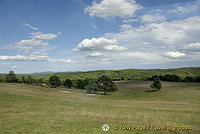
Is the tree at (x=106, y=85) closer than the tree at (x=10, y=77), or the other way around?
the tree at (x=106, y=85)

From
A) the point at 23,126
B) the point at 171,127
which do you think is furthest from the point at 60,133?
the point at 171,127

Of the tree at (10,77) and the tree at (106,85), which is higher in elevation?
the tree at (10,77)

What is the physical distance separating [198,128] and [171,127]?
3047mm

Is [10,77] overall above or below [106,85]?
above

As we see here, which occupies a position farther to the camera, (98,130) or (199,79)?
(199,79)

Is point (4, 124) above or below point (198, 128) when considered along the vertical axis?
above

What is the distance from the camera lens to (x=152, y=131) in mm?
15609

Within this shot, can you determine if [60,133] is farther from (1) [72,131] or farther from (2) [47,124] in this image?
(2) [47,124]

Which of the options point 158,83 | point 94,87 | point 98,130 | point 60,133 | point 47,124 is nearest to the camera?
point 60,133

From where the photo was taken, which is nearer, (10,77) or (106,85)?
(106,85)

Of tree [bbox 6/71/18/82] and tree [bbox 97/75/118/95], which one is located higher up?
tree [bbox 6/71/18/82]

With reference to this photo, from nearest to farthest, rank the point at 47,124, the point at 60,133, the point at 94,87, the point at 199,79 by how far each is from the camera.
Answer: the point at 60,133, the point at 47,124, the point at 94,87, the point at 199,79

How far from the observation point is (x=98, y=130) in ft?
48.9

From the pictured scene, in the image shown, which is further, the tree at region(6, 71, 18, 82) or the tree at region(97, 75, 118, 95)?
the tree at region(6, 71, 18, 82)
